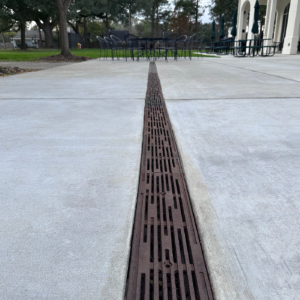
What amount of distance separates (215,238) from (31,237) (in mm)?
692

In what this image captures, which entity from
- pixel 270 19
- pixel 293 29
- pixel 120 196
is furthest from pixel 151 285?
pixel 270 19

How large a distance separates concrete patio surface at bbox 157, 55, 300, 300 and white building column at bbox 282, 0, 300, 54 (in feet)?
43.3

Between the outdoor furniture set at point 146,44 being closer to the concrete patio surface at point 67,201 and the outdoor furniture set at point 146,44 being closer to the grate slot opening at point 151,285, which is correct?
the concrete patio surface at point 67,201

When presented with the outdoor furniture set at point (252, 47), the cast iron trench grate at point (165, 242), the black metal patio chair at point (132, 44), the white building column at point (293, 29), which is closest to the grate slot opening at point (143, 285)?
the cast iron trench grate at point (165, 242)

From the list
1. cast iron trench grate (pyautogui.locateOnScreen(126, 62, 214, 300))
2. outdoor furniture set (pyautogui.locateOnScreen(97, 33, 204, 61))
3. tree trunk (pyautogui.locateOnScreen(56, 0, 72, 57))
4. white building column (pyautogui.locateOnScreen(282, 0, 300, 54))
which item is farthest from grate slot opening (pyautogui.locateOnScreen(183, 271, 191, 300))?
white building column (pyautogui.locateOnScreen(282, 0, 300, 54))

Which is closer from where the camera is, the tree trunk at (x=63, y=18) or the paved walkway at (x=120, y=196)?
the paved walkway at (x=120, y=196)

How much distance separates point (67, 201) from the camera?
50.2 inches

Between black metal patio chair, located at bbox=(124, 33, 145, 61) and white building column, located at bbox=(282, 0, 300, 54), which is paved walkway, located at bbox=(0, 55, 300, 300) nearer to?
black metal patio chair, located at bbox=(124, 33, 145, 61)

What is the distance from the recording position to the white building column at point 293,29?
13422 millimetres

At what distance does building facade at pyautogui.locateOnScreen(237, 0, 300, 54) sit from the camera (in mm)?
13695

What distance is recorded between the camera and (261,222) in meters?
1.13

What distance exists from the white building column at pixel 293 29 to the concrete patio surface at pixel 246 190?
1321 cm

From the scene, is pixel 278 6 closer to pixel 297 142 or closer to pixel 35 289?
pixel 297 142

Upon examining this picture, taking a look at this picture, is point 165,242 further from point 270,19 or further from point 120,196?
point 270,19
